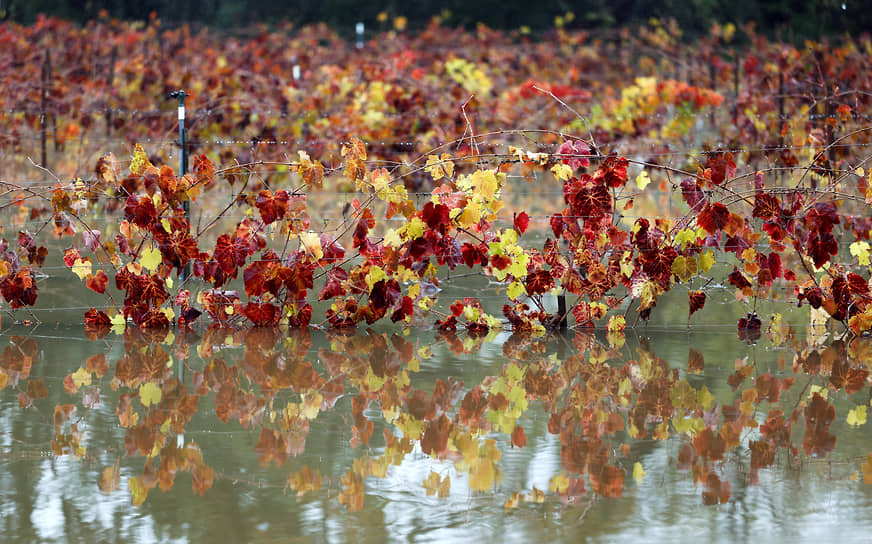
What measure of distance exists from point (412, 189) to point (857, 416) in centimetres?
792

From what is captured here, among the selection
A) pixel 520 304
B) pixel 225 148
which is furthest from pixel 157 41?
pixel 520 304

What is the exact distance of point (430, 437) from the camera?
3.75m

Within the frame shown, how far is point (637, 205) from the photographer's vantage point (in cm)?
1123

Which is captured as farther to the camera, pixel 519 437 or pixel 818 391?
pixel 818 391

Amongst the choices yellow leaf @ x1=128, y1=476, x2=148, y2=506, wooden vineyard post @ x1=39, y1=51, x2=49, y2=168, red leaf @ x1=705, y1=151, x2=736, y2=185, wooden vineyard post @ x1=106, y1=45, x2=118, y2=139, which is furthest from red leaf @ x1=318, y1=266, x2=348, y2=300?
wooden vineyard post @ x1=106, y1=45, x2=118, y2=139

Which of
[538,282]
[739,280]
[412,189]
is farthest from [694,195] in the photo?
[412,189]

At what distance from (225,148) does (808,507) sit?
9.39 m

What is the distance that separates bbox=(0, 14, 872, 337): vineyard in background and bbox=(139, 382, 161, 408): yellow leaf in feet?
3.54

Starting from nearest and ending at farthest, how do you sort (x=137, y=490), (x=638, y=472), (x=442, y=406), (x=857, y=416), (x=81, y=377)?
(x=137, y=490) → (x=638, y=472) → (x=857, y=416) → (x=442, y=406) → (x=81, y=377)

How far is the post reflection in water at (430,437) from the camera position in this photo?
2.94 metres

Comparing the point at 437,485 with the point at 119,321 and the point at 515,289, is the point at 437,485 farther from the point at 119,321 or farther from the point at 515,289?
the point at 119,321

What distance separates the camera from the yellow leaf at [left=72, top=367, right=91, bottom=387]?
14.6 ft

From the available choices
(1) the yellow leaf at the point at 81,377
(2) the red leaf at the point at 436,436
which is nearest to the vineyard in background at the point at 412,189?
(1) the yellow leaf at the point at 81,377

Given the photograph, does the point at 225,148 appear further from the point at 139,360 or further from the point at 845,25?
the point at 845,25
